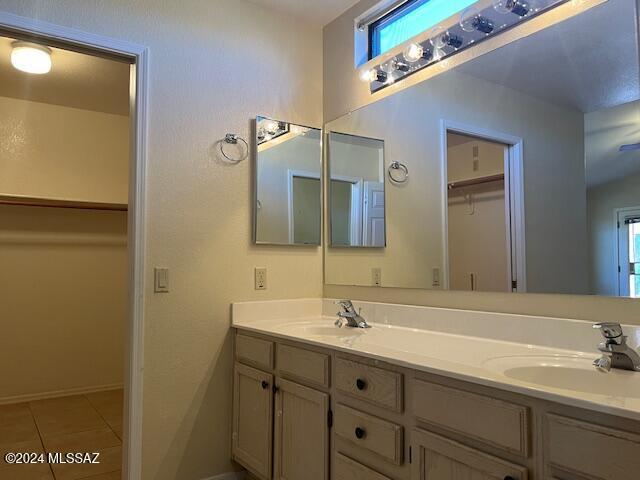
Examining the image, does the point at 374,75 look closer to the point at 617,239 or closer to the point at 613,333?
the point at 617,239

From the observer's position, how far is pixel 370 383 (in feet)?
4.73

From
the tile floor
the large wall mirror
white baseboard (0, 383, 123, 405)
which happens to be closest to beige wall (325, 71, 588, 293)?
the large wall mirror

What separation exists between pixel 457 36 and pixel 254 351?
1659mm

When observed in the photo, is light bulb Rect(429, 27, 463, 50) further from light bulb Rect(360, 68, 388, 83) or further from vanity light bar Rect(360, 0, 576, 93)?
light bulb Rect(360, 68, 388, 83)

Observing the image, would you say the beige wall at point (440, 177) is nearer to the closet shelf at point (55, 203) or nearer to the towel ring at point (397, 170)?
the towel ring at point (397, 170)

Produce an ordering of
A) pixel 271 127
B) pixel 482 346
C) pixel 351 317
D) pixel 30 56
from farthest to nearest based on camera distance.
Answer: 1. pixel 30 56
2. pixel 271 127
3. pixel 351 317
4. pixel 482 346

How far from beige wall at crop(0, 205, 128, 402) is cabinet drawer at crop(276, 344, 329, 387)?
2042 millimetres

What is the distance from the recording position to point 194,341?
2.13 m

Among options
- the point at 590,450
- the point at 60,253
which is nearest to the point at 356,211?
the point at 590,450

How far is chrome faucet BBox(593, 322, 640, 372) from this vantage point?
121 centimetres

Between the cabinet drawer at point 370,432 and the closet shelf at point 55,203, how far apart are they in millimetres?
3074

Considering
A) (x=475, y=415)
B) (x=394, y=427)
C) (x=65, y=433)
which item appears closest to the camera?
(x=475, y=415)

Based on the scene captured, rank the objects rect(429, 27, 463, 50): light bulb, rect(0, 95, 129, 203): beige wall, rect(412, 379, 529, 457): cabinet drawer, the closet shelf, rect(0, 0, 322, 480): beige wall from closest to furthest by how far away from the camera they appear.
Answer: rect(412, 379, 529, 457): cabinet drawer, rect(429, 27, 463, 50): light bulb, rect(0, 0, 322, 480): beige wall, the closet shelf, rect(0, 95, 129, 203): beige wall

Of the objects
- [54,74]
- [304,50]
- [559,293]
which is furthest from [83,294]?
[559,293]
